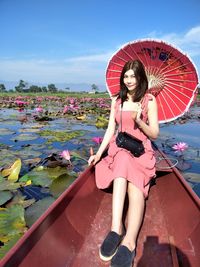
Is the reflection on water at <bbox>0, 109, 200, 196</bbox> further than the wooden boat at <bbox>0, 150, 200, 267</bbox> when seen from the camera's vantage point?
Yes

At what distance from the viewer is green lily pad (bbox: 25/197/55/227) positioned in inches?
87.1

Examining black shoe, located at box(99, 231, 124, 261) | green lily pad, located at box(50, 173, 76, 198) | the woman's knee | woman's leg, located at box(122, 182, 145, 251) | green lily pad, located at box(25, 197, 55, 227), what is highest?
the woman's knee

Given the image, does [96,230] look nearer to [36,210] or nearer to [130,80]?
[36,210]

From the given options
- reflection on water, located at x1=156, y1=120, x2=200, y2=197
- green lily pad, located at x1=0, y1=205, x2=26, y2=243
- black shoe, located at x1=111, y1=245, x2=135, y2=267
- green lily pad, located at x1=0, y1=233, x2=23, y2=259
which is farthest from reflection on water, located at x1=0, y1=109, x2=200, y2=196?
green lily pad, located at x1=0, y1=233, x2=23, y2=259

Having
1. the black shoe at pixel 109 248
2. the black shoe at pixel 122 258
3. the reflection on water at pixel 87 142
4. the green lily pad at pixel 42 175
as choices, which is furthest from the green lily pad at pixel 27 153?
the black shoe at pixel 122 258

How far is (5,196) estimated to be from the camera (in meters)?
2.58

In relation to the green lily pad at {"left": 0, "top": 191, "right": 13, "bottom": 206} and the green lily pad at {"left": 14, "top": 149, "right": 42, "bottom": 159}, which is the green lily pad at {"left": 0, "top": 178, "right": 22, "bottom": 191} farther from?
the green lily pad at {"left": 14, "top": 149, "right": 42, "bottom": 159}

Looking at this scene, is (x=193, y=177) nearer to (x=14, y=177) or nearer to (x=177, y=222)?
(x=177, y=222)

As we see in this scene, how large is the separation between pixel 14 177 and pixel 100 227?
1.25 m

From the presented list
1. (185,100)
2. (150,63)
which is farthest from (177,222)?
(150,63)

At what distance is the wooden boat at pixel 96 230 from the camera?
1.44 metres

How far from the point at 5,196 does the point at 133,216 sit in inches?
49.0

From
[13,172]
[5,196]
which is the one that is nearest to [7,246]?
[5,196]

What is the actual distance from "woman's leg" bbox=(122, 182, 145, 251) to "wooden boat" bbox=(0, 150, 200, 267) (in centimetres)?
16
